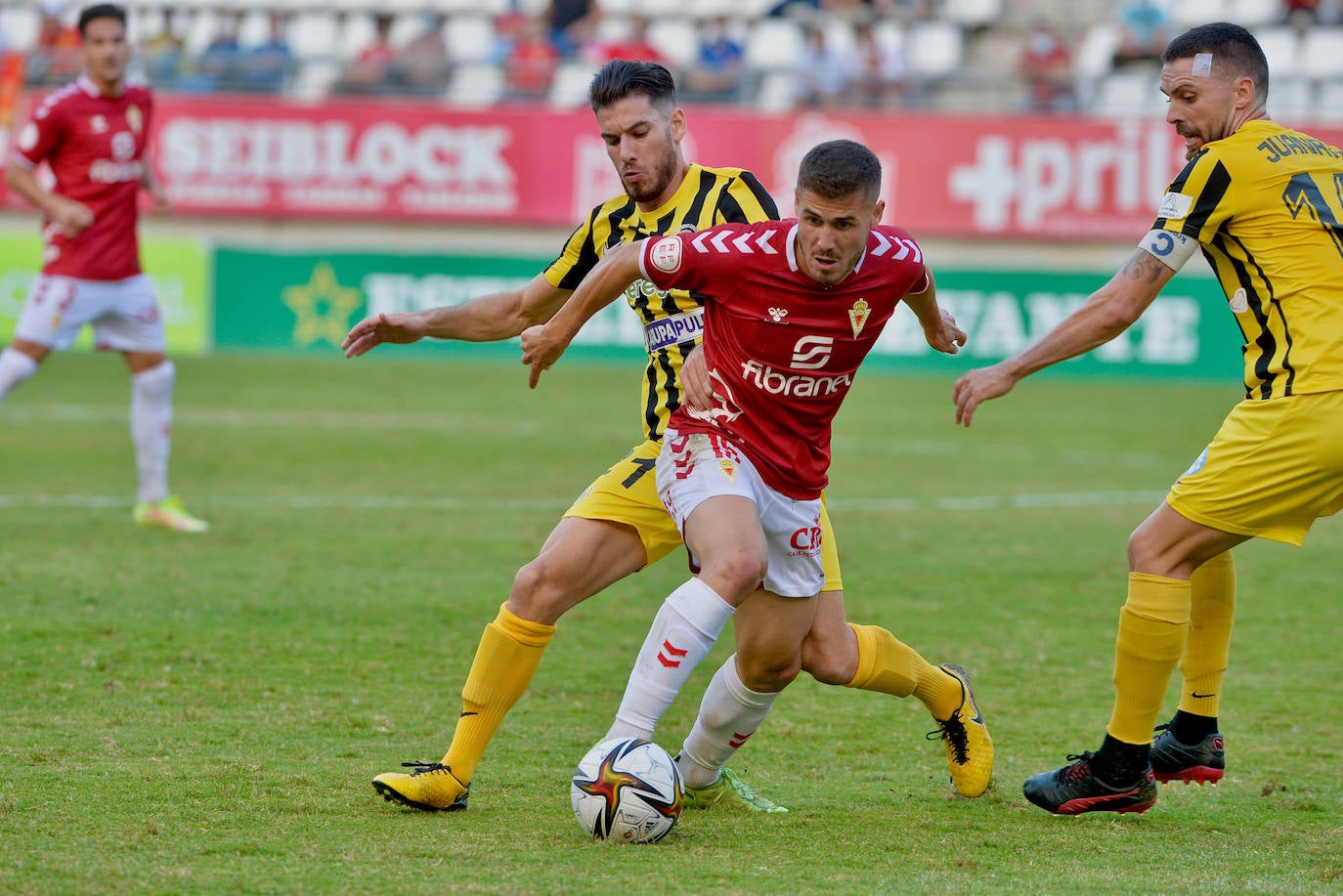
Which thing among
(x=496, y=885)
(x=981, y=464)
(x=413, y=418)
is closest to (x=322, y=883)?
(x=496, y=885)

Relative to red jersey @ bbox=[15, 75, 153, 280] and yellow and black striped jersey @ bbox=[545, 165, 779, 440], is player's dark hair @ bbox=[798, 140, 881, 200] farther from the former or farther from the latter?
red jersey @ bbox=[15, 75, 153, 280]

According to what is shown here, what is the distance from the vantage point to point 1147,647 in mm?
4914

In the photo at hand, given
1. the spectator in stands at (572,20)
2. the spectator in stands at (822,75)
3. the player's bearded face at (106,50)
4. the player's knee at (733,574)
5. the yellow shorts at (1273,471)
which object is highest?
the spectator in stands at (572,20)

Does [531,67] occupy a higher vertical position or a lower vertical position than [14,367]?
higher

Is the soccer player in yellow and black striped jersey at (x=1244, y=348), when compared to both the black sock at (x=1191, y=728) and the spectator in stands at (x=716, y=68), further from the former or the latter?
the spectator in stands at (x=716, y=68)

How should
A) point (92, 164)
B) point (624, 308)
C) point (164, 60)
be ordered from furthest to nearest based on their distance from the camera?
point (164, 60) < point (624, 308) < point (92, 164)

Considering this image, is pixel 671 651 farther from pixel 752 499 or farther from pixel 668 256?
pixel 668 256

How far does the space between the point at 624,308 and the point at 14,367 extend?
40.7ft

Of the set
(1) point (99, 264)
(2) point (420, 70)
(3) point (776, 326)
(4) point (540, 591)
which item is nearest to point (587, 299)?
(3) point (776, 326)

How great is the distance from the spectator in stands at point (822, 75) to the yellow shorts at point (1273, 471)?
59.2 feet

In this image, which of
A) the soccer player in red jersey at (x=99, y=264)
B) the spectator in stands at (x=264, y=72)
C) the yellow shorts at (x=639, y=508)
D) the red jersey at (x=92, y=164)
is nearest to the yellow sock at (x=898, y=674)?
the yellow shorts at (x=639, y=508)

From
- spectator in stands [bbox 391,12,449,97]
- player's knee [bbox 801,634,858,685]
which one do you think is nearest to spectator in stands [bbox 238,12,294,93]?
spectator in stands [bbox 391,12,449,97]

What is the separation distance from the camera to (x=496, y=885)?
13.1ft

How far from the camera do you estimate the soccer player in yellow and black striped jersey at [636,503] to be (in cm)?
489
